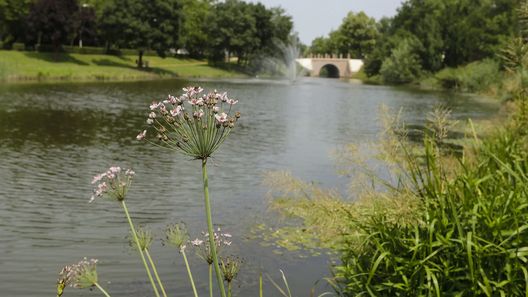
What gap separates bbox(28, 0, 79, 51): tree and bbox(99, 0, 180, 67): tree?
907 cm

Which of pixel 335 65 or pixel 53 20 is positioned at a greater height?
pixel 53 20

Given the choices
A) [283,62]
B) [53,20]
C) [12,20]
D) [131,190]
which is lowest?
[131,190]

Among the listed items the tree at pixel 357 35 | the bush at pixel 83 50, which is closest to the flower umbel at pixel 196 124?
the bush at pixel 83 50

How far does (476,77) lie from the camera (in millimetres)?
75375

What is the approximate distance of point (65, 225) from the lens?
14.8 m

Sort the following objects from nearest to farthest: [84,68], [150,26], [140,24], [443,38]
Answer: [84,68] → [140,24] → [150,26] → [443,38]

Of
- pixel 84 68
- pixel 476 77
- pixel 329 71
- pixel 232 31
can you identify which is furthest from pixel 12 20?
pixel 329 71

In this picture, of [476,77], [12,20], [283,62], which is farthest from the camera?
[283,62]

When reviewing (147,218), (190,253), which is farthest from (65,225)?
(190,253)

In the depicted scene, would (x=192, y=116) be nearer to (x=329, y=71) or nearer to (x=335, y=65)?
(x=335, y=65)

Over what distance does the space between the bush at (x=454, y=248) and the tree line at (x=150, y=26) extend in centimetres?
8192

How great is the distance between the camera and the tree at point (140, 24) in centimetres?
9344

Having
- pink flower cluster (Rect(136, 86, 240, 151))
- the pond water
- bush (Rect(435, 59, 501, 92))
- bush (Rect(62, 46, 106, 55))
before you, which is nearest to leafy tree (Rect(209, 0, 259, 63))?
bush (Rect(62, 46, 106, 55))

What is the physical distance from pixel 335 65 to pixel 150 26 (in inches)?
2853
